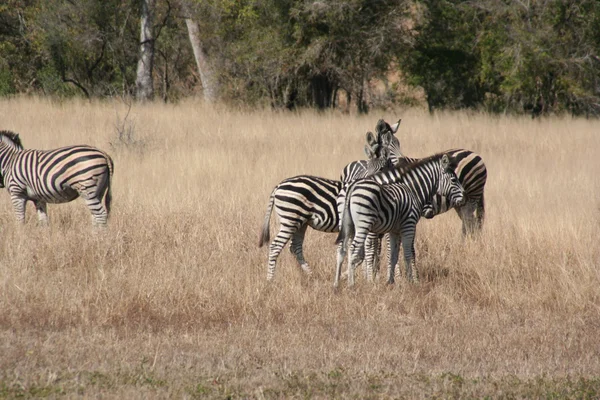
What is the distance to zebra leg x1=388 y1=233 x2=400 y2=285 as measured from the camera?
787cm

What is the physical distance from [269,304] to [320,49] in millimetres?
15526

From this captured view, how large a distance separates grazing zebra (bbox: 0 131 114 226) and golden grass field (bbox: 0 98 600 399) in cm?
33

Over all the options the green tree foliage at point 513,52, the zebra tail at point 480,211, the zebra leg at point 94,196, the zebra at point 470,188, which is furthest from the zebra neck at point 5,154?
the green tree foliage at point 513,52

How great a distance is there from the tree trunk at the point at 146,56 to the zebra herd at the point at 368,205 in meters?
17.0

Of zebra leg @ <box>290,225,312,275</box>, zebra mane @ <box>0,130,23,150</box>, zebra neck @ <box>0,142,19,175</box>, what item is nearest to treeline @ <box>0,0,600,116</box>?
zebra mane @ <box>0,130,23,150</box>

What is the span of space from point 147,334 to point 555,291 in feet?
13.3

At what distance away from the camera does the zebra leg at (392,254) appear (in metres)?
7.87

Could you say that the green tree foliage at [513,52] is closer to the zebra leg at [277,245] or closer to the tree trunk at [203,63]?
the tree trunk at [203,63]

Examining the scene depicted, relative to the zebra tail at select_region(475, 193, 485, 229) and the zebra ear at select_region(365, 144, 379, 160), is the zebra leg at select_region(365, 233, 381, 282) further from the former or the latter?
the zebra tail at select_region(475, 193, 485, 229)

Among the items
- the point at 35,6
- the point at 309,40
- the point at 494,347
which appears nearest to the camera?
the point at 494,347

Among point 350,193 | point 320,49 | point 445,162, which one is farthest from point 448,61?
point 350,193

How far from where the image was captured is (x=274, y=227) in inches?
378

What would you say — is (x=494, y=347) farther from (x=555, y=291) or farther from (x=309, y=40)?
(x=309, y=40)

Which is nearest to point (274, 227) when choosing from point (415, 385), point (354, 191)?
point (354, 191)
